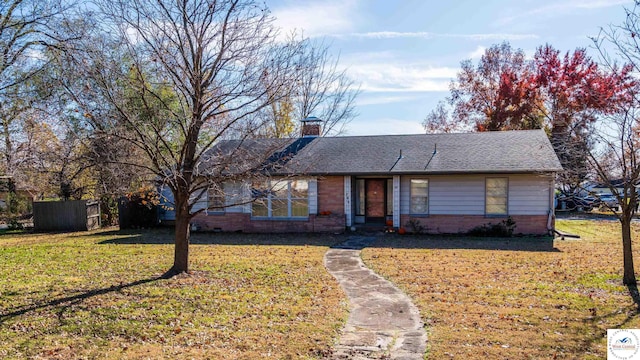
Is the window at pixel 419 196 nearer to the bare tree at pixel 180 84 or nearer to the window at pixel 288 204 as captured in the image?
the window at pixel 288 204

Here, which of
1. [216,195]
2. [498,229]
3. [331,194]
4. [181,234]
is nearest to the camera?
[181,234]

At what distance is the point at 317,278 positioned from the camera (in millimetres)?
9117

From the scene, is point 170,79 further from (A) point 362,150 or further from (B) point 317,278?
(A) point 362,150

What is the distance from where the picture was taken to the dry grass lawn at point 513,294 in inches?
210

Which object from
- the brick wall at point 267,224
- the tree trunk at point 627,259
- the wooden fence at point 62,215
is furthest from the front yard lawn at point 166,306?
the wooden fence at point 62,215

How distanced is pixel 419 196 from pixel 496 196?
265cm

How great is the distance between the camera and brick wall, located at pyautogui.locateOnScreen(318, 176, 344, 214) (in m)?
16.7

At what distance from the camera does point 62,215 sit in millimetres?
20516

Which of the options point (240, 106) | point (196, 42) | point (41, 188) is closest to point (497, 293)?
point (240, 106)

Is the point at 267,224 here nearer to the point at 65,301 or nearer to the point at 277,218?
the point at 277,218

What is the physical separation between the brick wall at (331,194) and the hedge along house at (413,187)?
0.12 feet

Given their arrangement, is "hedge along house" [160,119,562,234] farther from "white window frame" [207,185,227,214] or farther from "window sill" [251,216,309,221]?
"white window frame" [207,185,227,214]

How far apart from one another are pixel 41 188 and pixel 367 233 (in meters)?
16.4

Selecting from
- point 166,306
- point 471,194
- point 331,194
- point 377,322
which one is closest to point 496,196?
point 471,194
